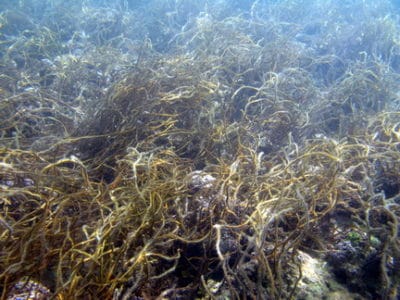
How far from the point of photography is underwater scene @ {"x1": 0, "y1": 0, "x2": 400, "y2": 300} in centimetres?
171

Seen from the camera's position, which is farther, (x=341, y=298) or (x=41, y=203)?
(x=41, y=203)

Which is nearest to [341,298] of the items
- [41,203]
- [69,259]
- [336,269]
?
[336,269]

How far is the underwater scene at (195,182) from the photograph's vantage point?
1.71m

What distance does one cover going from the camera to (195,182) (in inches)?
97.3

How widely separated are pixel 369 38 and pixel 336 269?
8.37 m

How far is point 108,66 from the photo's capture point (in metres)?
5.82

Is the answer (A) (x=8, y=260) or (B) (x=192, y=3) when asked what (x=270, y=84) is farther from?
A: (B) (x=192, y=3)

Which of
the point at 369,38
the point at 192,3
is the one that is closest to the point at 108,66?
the point at 192,3

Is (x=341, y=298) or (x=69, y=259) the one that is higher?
(x=69, y=259)

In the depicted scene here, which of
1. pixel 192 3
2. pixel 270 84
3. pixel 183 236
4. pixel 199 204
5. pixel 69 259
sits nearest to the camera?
pixel 69 259

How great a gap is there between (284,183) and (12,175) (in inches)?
89.7

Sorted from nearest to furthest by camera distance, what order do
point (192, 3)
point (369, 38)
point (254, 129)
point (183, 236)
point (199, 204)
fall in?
point (183, 236), point (199, 204), point (254, 129), point (369, 38), point (192, 3)

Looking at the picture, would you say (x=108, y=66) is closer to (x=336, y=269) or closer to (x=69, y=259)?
(x=69, y=259)

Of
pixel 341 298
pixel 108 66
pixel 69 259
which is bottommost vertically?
pixel 108 66
